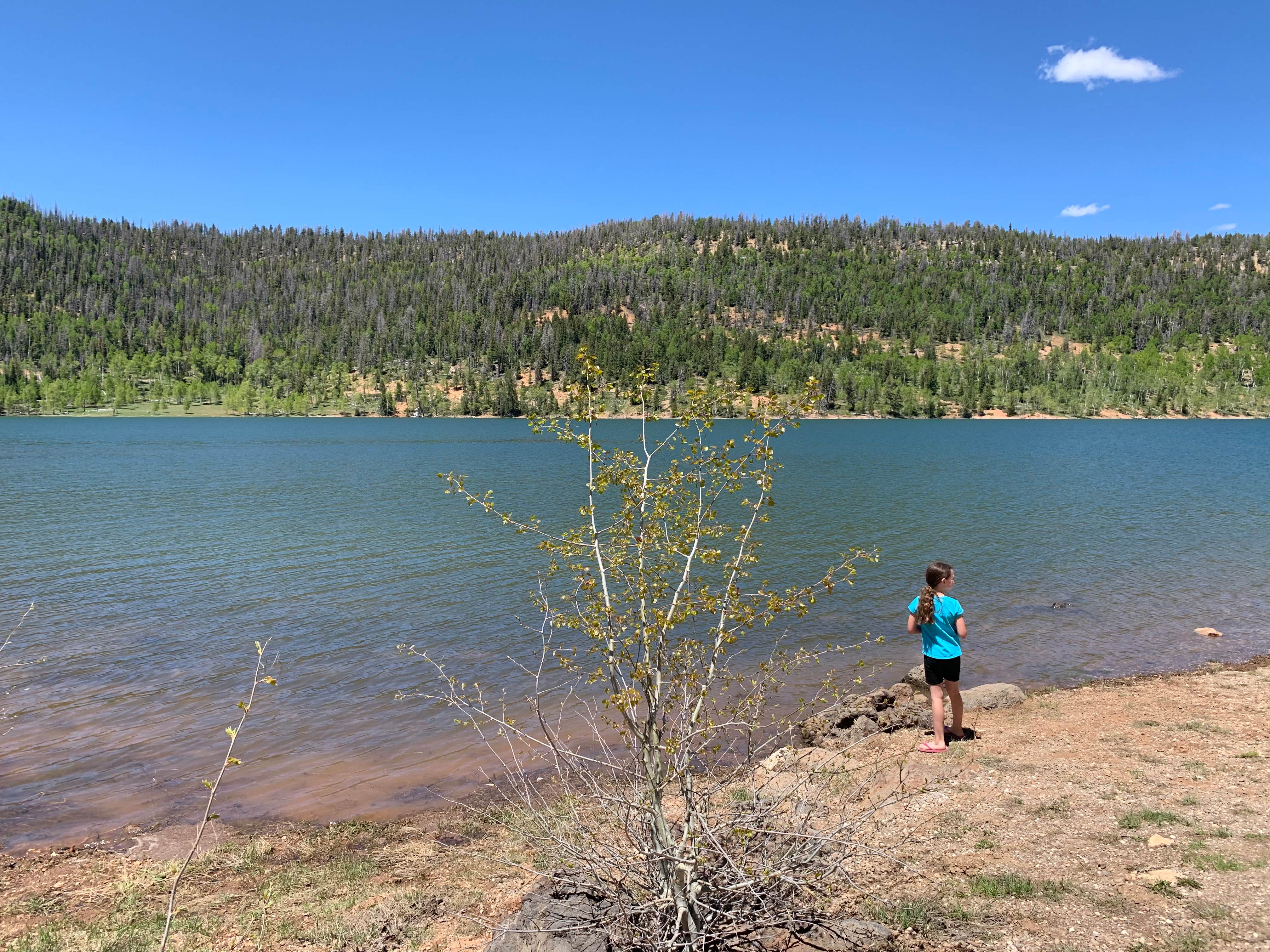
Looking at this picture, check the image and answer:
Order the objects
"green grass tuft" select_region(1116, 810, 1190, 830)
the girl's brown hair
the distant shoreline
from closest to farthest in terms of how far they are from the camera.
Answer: "green grass tuft" select_region(1116, 810, 1190, 830)
the girl's brown hair
the distant shoreline

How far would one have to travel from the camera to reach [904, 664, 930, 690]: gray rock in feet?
47.9

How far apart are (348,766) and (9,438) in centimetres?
11355

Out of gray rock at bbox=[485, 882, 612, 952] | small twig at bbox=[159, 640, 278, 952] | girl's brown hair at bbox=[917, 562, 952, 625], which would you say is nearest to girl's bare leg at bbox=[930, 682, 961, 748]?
girl's brown hair at bbox=[917, 562, 952, 625]

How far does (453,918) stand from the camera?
23.4 ft

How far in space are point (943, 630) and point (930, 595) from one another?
514mm

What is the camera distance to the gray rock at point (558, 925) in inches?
216

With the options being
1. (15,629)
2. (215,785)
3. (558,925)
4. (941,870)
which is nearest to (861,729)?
(941,870)

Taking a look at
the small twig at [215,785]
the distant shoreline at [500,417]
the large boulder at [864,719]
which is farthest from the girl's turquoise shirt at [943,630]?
the distant shoreline at [500,417]

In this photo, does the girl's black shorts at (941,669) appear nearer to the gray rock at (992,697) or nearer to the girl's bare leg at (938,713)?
the girl's bare leg at (938,713)

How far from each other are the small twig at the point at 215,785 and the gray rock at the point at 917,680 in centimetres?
1112

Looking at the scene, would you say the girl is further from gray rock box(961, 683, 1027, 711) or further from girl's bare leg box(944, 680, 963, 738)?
gray rock box(961, 683, 1027, 711)

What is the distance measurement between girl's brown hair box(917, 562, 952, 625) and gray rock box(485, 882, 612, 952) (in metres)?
6.27

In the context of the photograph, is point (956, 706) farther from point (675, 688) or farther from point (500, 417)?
point (500, 417)

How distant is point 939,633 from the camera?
1050 cm
